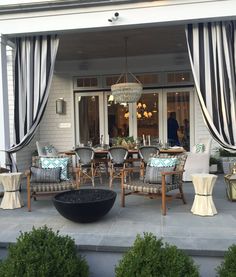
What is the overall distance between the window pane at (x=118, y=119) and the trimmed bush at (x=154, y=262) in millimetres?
6775

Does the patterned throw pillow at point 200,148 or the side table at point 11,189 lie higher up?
the patterned throw pillow at point 200,148

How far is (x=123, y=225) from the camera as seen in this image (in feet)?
12.6

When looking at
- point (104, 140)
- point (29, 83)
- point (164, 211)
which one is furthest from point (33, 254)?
point (104, 140)

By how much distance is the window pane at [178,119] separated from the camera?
908 cm

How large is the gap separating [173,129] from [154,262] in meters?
6.73

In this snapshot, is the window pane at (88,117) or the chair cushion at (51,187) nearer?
the chair cushion at (51,187)

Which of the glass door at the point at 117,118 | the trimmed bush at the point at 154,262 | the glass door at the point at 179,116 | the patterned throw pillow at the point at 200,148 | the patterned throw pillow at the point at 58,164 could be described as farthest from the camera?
the glass door at the point at 117,118

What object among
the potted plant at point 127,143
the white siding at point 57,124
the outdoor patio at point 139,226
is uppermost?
the white siding at point 57,124

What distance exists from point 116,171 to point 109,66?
11.6 feet

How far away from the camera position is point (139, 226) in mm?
3814

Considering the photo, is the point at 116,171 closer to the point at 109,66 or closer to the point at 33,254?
the point at 109,66

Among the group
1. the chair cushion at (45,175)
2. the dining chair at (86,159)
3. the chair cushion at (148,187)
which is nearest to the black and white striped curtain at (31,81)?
the chair cushion at (45,175)

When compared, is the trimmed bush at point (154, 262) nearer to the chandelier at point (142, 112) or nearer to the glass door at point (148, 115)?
the glass door at point (148, 115)

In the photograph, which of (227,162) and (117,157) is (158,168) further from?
(227,162)
